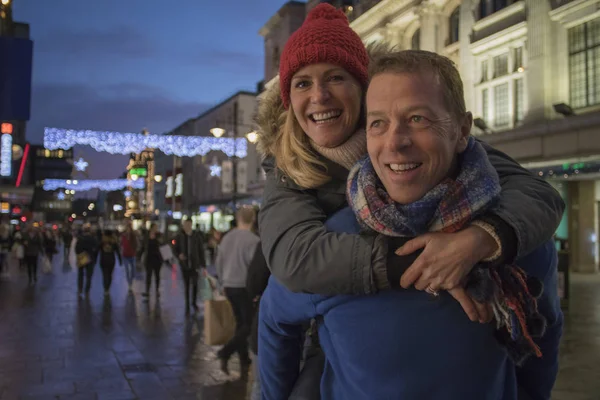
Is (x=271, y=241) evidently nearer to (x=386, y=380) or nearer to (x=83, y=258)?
(x=386, y=380)

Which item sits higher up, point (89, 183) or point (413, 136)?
point (89, 183)

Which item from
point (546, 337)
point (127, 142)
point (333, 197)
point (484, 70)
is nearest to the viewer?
point (546, 337)

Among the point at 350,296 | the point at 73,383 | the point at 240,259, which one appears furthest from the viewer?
the point at 240,259

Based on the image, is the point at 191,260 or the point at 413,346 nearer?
the point at 413,346

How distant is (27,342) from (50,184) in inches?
1892

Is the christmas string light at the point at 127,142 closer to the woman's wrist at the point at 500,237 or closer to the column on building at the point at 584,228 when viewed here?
the column on building at the point at 584,228

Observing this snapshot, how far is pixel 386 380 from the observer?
140 cm

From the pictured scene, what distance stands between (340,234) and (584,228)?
70.1ft

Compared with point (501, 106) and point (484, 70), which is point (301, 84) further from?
point (484, 70)

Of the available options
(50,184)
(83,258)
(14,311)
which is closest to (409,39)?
(83,258)

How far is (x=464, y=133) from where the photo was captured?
1.50 m

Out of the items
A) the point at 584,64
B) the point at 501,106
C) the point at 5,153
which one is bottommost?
the point at 5,153

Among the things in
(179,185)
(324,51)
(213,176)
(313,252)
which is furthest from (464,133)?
(179,185)

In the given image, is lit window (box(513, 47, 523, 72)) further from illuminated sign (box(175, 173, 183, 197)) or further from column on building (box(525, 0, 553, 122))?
illuminated sign (box(175, 173, 183, 197))
